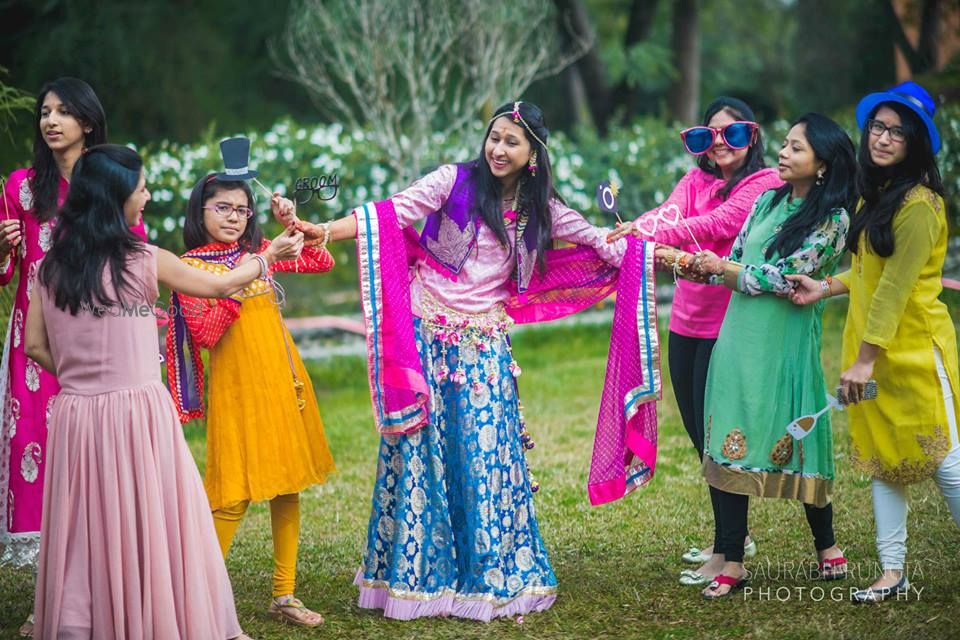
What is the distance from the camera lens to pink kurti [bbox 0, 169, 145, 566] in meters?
4.66

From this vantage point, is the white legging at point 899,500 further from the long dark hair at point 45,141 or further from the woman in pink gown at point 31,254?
the long dark hair at point 45,141

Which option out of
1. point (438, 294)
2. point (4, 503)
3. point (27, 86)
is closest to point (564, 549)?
point (438, 294)

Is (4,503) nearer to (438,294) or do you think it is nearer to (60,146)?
(60,146)

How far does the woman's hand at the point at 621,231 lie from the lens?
179 inches

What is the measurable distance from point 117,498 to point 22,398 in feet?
4.29

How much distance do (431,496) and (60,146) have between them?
1.98 m

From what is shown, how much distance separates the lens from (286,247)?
4.07 metres

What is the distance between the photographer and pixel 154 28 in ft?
52.6

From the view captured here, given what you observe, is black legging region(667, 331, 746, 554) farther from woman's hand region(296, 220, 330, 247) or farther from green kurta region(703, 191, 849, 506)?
woman's hand region(296, 220, 330, 247)

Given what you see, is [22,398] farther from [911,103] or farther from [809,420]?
[911,103]

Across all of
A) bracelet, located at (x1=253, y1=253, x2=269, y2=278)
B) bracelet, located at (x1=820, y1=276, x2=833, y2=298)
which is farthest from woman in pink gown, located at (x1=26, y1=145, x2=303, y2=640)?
bracelet, located at (x1=820, y1=276, x2=833, y2=298)

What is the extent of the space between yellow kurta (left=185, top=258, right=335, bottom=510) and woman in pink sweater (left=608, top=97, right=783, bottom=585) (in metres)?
1.51

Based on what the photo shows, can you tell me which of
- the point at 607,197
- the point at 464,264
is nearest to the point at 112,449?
the point at 464,264

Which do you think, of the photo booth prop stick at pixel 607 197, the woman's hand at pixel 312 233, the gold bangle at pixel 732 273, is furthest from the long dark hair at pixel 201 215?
the gold bangle at pixel 732 273
